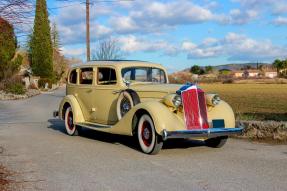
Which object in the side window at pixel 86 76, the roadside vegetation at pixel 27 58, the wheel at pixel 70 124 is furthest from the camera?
the wheel at pixel 70 124

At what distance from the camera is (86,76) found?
12555mm

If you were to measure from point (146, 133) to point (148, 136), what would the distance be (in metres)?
0.09

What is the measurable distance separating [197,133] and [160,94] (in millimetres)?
1437

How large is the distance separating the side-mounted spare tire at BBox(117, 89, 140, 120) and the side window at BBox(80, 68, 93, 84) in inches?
70.1

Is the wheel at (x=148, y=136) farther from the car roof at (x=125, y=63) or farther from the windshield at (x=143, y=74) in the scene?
the car roof at (x=125, y=63)

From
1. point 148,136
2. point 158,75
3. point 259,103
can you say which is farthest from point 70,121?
point 259,103

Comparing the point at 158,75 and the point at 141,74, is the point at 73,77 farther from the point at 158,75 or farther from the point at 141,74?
the point at 158,75

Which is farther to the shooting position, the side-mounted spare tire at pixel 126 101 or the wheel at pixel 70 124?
the wheel at pixel 70 124

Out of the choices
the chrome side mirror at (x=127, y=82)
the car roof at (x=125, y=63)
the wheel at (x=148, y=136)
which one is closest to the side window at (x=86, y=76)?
the car roof at (x=125, y=63)

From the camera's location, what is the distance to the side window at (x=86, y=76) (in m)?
12.2

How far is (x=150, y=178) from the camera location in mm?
7074

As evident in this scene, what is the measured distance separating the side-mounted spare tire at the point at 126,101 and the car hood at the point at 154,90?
8.1 inches

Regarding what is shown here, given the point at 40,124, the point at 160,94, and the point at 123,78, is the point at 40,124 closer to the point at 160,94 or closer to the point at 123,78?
the point at 123,78

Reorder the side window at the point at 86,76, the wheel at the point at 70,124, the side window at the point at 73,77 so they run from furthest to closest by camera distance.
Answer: the side window at the point at 73,77 → the wheel at the point at 70,124 → the side window at the point at 86,76
